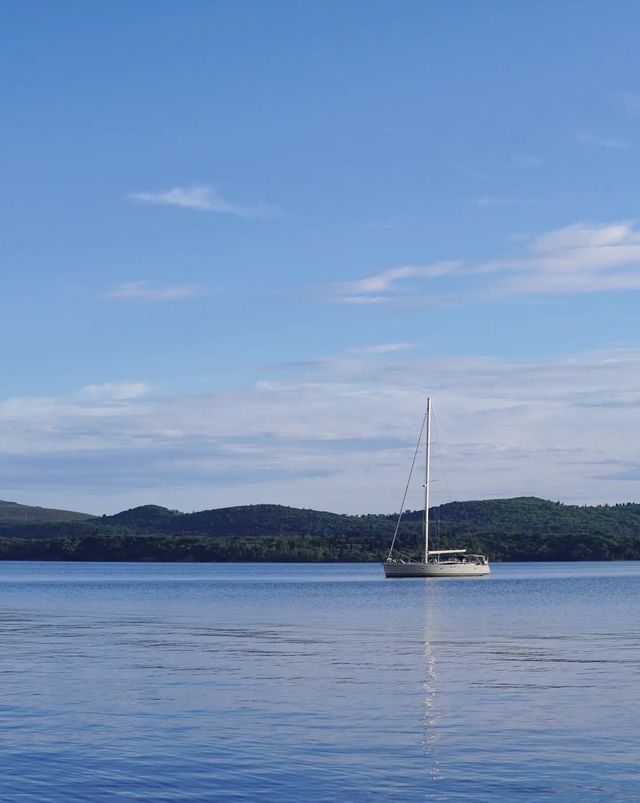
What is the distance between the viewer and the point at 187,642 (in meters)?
49.6

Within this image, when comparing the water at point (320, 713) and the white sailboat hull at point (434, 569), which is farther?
the white sailboat hull at point (434, 569)

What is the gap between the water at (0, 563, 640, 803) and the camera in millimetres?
21953

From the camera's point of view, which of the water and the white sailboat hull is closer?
the water

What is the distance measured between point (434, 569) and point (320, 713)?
89.4 m

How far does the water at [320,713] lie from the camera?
2195 centimetres

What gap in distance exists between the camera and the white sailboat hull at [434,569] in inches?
4619

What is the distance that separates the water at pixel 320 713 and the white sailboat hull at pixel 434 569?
191ft

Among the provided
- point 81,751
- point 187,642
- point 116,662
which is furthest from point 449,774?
point 187,642

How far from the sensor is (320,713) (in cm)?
2923

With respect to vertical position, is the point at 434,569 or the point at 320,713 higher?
the point at 434,569

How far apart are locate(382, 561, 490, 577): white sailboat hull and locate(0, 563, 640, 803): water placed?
191 feet

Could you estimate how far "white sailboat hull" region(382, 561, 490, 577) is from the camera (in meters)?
117

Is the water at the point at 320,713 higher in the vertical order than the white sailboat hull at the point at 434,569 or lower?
lower

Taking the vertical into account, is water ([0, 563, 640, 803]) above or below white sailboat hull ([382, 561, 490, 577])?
below
